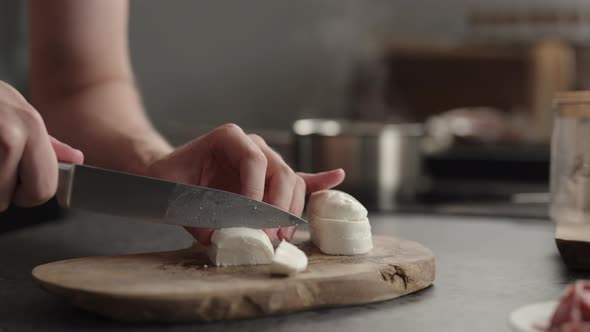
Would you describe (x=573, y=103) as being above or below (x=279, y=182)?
above

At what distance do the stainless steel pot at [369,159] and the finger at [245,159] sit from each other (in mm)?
802

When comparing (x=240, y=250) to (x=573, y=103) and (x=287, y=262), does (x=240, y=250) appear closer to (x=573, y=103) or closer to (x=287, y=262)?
(x=287, y=262)

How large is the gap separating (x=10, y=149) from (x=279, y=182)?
1.26 ft

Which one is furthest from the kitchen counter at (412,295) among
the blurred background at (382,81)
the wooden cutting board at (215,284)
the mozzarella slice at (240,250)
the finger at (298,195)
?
the blurred background at (382,81)

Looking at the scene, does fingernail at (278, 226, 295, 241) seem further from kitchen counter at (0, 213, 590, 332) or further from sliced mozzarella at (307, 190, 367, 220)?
kitchen counter at (0, 213, 590, 332)

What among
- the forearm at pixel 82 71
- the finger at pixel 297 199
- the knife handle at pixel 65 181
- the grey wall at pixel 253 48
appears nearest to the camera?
the knife handle at pixel 65 181

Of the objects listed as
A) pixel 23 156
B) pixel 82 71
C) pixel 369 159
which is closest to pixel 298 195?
Result: pixel 23 156

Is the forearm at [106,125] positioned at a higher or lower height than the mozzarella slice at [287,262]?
higher

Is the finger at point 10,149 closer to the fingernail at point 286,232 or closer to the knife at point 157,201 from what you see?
the knife at point 157,201

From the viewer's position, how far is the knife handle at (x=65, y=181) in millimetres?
839

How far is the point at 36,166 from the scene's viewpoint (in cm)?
76

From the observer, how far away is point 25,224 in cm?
164

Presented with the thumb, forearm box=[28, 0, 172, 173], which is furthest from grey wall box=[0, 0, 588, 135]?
the thumb

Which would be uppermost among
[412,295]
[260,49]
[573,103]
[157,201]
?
[260,49]
